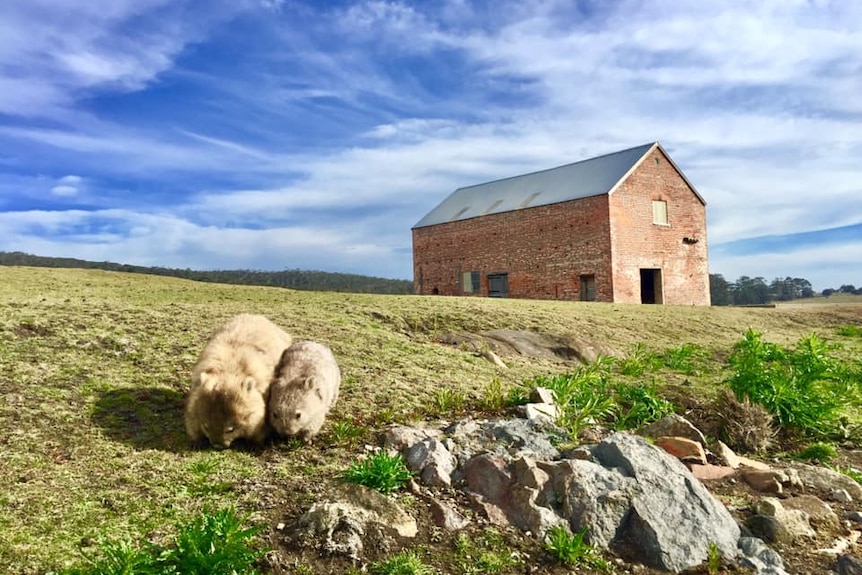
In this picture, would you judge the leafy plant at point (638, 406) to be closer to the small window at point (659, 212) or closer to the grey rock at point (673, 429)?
the grey rock at point (673, 429)

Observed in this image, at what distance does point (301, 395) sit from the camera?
561 cm

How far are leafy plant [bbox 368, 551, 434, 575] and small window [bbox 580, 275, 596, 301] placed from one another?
99.0 ft

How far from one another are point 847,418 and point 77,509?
9.08m

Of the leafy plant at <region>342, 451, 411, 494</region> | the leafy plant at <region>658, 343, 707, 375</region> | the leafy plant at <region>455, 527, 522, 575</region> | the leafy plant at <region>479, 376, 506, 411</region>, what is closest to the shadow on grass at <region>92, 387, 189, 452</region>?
the leafy plant at <region>342, 451, 411, 494</region>

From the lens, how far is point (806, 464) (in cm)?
691

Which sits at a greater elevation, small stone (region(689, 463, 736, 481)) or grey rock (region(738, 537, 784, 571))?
small stone (region(689, 463, 736, 481))

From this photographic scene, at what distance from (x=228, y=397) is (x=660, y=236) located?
33.3 meters

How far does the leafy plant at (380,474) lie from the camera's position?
4.65m

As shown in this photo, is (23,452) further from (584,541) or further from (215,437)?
(584,541)

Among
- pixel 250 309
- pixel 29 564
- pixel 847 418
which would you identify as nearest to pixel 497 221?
pixel 250 309

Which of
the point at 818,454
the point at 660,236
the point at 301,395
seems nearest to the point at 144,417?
the point at 301,395

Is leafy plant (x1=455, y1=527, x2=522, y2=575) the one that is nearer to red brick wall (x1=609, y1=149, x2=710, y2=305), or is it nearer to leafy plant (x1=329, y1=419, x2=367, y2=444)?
leafy plant (x1=329, y1=419, x2=367, y2=444)

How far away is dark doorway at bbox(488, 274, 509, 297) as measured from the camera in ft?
122

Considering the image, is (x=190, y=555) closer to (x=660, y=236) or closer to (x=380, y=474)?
(x=380, y=474)
